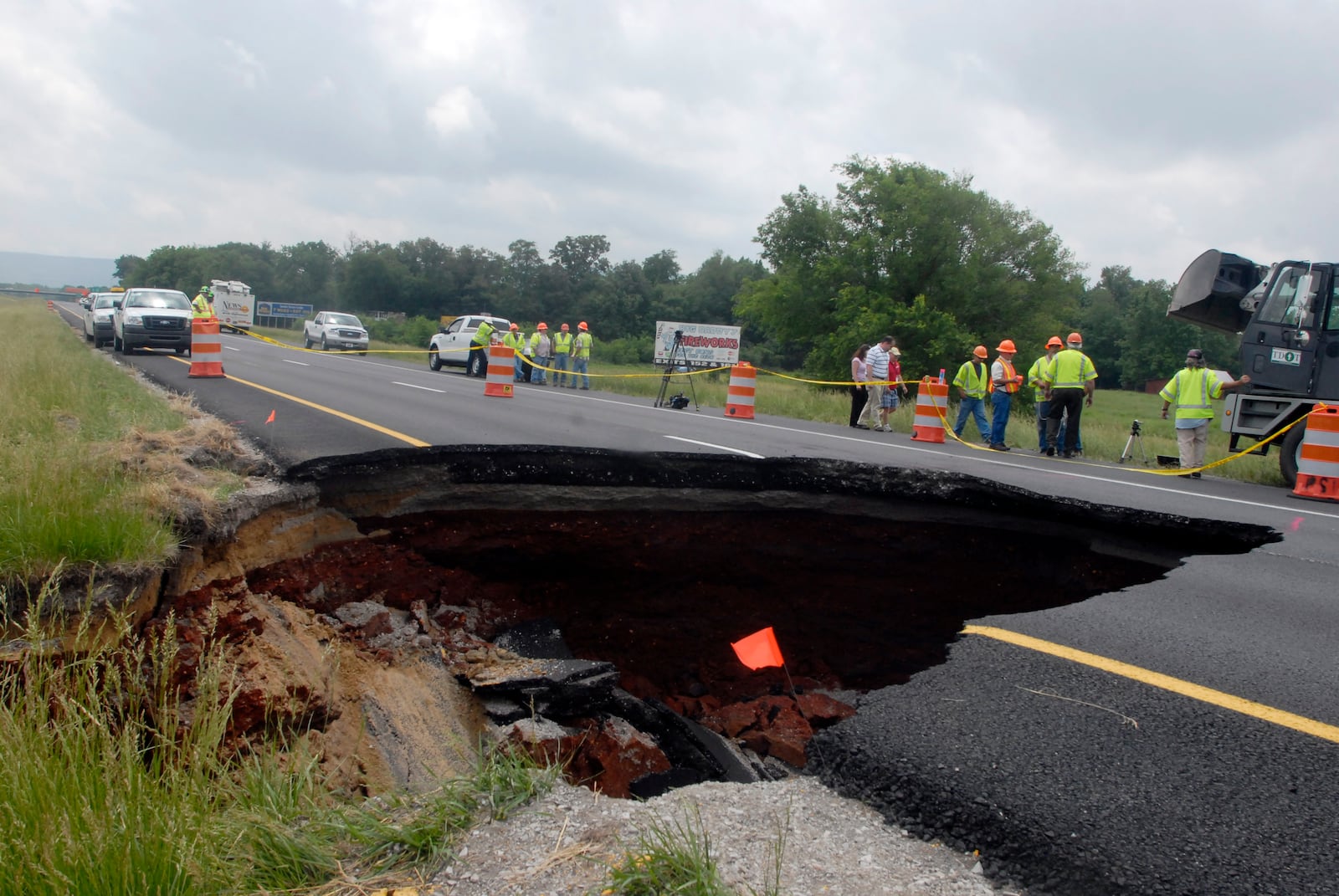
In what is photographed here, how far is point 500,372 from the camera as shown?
16.5 meters

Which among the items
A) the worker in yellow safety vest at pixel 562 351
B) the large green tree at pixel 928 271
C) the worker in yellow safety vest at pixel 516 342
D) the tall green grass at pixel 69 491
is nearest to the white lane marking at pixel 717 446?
the tall green grass at pixel 69 491

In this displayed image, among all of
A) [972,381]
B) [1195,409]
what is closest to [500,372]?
[972,381]

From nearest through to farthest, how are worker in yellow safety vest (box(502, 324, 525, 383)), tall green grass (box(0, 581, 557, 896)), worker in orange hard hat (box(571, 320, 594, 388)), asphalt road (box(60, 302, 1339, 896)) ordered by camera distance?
tall green grass (box(0, 581, 557, 896)) → asphalt road (box(60, 302, 1339, 896)) → worker in yellow safety vest (box(502, 324, 525, 383)) → worker in orange hard hat (box(571, 320, 594, 388))

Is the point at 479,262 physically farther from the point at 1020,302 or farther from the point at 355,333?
the point at 1020,302

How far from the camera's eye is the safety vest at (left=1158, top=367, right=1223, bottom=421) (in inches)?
474

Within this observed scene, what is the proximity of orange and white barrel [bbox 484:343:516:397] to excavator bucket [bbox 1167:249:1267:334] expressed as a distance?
11057mm

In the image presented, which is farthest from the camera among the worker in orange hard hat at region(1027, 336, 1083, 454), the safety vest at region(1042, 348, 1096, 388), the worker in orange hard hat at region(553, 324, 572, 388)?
the worker in orange hard hat at region(553, 324, 572, 388)

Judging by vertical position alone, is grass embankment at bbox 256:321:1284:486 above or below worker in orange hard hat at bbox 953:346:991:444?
below

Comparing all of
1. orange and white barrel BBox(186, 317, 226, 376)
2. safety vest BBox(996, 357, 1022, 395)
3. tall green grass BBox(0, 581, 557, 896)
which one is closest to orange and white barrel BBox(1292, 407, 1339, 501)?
safety vest BBox(996, 357, 1022, 395)

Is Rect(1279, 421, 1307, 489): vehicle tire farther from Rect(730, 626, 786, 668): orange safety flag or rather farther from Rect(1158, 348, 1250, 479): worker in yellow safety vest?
Rect(730, 626, 786, 668): orange safety flag

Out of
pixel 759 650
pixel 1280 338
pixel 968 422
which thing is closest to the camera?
pixel 759 650

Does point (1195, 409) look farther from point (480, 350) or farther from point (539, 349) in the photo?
point (480, 350)

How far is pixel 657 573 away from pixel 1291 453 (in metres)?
9.20


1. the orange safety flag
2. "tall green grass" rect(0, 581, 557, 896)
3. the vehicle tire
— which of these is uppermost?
the vehicle tire
